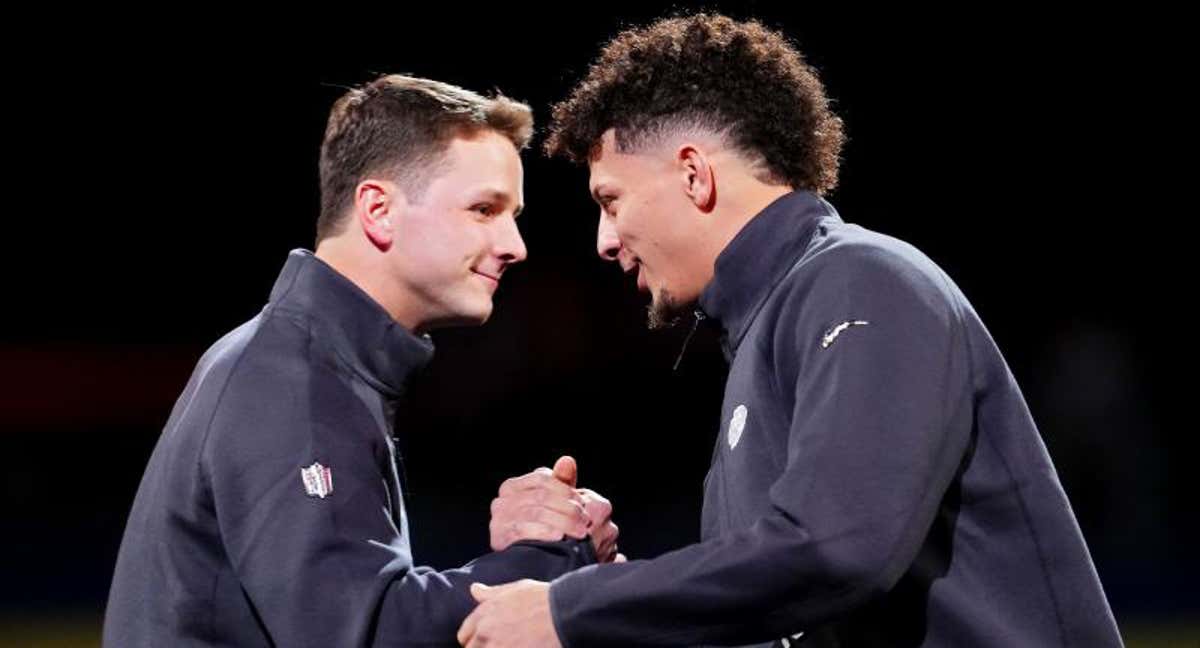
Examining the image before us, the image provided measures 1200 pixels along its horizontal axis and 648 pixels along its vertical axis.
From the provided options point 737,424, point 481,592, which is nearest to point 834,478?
point 737,424

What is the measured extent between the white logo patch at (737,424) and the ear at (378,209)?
0.88 m

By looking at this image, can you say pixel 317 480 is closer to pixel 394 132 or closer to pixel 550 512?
pixel 550 512

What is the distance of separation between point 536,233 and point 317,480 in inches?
379

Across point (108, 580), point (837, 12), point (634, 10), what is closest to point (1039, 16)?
point (837, 12)

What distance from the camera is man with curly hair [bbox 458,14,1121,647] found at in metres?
2.27

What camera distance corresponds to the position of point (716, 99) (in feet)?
9.71

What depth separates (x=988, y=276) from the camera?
13.2 meters

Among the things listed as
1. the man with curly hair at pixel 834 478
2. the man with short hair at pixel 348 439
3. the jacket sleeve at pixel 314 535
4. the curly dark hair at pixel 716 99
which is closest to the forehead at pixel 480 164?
the man with short hair at pixel 348 439

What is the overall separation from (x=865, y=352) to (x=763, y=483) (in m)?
0.33

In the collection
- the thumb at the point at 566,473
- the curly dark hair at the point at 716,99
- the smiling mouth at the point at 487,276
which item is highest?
the curly dark hair at the point at 716,99

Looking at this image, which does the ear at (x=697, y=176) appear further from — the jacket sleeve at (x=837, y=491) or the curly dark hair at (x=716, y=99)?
the jacket sleeve at (x=837, y=491)

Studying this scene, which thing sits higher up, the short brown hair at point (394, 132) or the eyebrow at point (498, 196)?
the short brown hair at point (394, 132)

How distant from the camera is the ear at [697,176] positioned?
9.49 ft

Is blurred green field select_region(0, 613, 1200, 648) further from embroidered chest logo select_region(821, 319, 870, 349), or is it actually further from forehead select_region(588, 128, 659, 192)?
embroidered chest logo select_region(821, 319, 870, 349)
